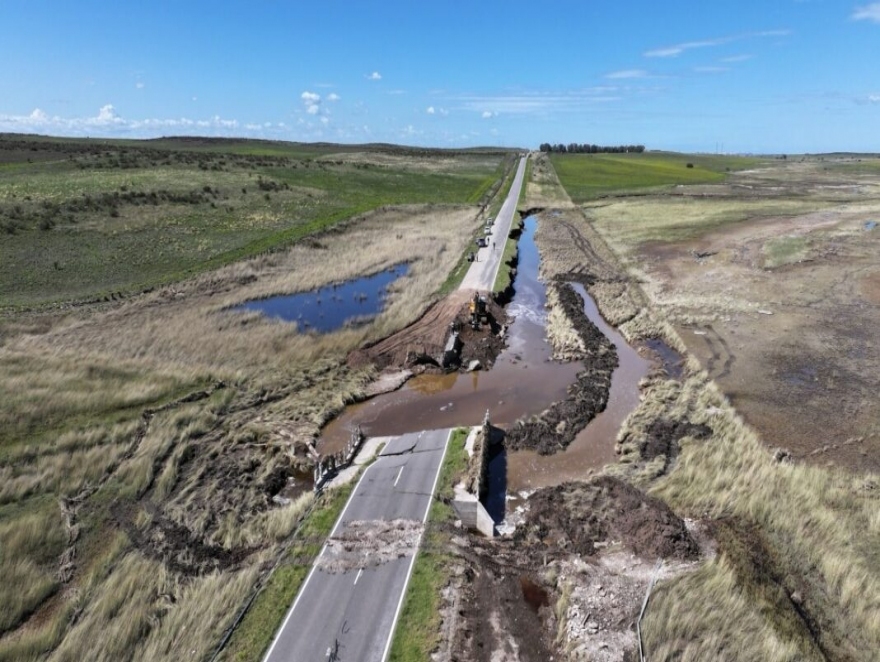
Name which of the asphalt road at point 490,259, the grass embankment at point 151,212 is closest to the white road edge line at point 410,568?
the asphalt road at point 490,259

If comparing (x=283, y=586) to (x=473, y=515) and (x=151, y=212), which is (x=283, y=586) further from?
(x=151, y=212)

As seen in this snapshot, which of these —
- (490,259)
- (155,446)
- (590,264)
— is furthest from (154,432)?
(590,264)

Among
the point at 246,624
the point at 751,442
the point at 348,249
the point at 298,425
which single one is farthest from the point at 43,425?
the point at 348,249

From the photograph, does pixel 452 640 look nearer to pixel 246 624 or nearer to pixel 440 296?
pixel 246 624

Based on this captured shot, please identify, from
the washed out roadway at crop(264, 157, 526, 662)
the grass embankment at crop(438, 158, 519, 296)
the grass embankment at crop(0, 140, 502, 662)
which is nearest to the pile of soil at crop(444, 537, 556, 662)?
the washed out roadway at crop(264, 157, 526, 662)

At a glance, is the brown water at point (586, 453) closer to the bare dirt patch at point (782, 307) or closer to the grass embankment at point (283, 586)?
the bare dirt patch at point (782, 307)

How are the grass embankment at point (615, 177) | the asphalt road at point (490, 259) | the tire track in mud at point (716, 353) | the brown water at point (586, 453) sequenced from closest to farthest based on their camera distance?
the brown water at point (586, 453), the tire track in mud at point (716, 353), the asphalt road at point (490, 259), the grass embankment at point (615, 177)
